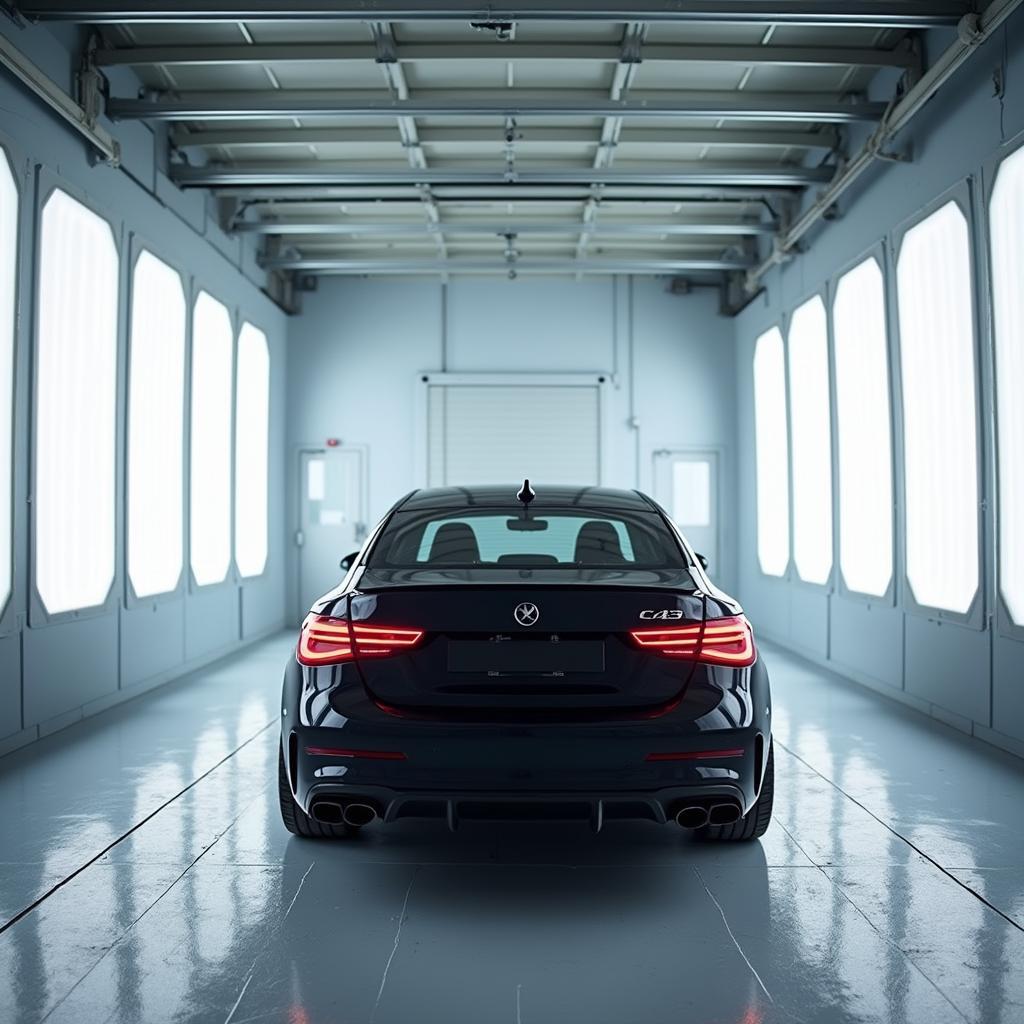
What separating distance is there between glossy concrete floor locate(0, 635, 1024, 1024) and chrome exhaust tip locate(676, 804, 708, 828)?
0.98 ft

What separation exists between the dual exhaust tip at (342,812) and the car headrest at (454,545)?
1.00m

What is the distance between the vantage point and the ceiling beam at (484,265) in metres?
12.0

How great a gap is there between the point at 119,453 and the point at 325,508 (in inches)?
247

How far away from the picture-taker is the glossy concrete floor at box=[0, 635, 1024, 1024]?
102 inches

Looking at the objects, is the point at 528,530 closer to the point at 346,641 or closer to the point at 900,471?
the point at 346,641

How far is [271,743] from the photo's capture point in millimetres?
5875

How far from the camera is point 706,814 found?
122 inches

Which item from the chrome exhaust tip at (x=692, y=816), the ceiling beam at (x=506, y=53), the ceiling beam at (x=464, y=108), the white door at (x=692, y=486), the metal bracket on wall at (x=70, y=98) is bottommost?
the chrome exhaust tip at (x=692, y=816)

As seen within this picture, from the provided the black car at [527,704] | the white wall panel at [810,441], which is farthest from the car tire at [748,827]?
the white wall panel at [810,441]

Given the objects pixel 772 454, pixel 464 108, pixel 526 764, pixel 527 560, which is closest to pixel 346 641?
pixel 526 764

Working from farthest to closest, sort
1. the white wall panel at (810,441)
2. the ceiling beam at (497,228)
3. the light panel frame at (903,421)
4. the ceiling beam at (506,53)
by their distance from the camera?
the ceiling beam at (497,228) < the white wall panel at (810,441) < the ceiling beam at (506,53) < the light panel frame at (903,421)

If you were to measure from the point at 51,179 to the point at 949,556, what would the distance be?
5.96m

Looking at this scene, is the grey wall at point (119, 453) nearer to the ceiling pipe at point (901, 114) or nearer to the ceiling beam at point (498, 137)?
the ceiling beam at point (498, 137)

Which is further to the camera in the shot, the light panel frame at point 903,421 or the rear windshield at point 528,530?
the light panel frame at point 903,421
